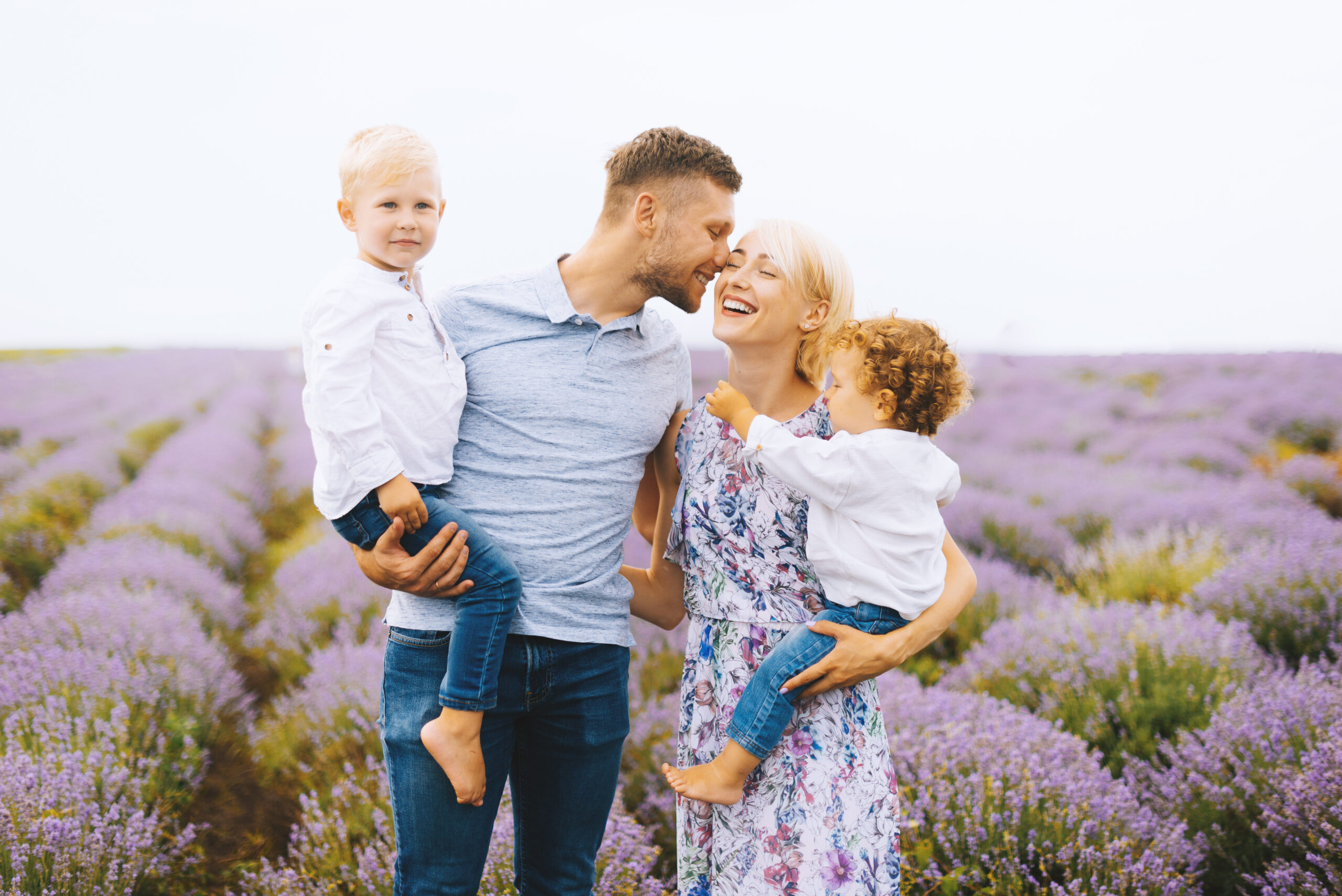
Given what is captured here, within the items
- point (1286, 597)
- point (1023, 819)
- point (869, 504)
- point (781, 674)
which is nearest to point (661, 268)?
point (869, 504)

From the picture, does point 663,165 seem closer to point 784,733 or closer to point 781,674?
point 781,674

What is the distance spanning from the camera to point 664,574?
2020mm

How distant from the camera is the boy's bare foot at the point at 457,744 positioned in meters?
1.46

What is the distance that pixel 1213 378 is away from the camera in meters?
13.8

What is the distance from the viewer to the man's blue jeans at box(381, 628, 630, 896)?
5.00ft

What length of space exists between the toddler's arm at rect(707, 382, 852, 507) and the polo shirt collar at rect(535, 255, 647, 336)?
417 mm

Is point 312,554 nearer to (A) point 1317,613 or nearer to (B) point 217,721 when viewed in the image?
(B) point 217,721

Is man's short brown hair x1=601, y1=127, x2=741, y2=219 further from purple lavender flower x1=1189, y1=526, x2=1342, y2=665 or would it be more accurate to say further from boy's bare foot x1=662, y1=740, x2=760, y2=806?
purple lavender flower x1=1189, y1=526, x2=1342, y2=665

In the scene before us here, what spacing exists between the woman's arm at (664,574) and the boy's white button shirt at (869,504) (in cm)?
42

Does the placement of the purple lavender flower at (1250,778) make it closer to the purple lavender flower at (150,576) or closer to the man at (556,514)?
the man at (556,514)

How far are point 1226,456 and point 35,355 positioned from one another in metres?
27.7

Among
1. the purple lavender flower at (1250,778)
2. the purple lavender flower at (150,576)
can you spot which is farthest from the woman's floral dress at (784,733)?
the purple lavender flower at (150,576)

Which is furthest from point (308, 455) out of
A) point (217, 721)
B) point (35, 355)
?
point (35, 355)

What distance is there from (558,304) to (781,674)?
941 millimetres
